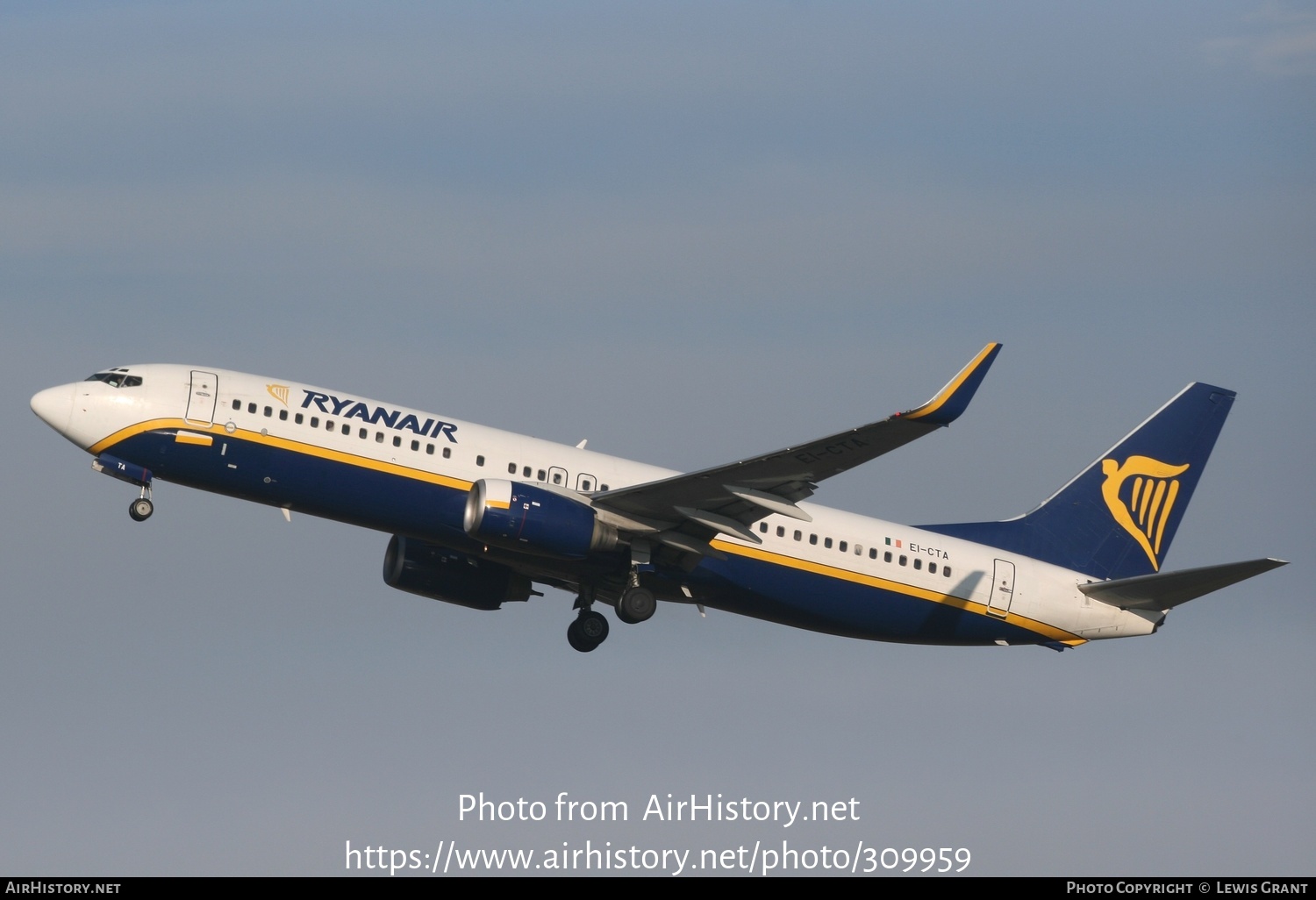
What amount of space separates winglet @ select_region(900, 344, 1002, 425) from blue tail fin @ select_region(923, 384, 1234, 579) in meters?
12.1

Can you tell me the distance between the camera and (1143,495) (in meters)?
51.6

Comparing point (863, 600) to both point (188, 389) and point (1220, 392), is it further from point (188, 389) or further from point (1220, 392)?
point (188, 389)

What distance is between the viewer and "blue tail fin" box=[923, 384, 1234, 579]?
5022cm

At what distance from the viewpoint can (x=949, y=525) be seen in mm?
49750

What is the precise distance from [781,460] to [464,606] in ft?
38.9

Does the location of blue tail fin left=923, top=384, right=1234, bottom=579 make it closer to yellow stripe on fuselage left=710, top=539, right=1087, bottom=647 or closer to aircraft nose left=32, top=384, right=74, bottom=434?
yellow stripe on fuselage left=710, top=539, right=1087, bottom=647

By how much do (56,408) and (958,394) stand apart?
22180 millimetres

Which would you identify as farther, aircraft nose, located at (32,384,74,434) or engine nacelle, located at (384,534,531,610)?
engine nacelle, located at (384,534,531,610)

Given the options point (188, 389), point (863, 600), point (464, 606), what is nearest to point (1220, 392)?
point (863, 600)

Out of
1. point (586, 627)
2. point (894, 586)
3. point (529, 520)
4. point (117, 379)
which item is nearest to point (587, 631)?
point (586, 627)

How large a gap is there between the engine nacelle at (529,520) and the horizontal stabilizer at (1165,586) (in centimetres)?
1486

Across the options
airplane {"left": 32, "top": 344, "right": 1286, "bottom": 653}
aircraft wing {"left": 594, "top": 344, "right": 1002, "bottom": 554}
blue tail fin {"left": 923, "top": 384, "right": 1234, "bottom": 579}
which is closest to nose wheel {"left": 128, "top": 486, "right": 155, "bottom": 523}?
airplane {"left": 32, "top": 344, "right": 1286, "bottom": 653}

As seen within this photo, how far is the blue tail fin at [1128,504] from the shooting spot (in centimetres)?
5022

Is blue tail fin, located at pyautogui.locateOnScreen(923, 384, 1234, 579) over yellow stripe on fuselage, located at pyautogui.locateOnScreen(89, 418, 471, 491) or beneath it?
over
